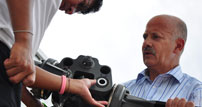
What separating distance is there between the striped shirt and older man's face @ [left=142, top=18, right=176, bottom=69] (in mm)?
97

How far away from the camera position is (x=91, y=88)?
985 millimetres

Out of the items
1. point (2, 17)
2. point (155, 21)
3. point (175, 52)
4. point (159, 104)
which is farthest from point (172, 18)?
point (2, 17)

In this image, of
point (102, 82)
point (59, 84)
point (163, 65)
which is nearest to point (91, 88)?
point (102, 82)

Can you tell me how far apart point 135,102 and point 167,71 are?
848 mm

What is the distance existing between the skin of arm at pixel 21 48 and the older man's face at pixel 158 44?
1.19m

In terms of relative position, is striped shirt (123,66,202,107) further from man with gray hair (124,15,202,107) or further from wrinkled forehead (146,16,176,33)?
wrinkled forehead (146,16,176,33)

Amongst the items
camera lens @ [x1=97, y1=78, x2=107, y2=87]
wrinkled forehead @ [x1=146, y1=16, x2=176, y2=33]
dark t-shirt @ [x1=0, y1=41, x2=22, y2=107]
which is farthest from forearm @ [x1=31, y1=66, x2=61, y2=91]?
wrinkled forehead @ [x1=146, y1=16, x2=176, y2=33]

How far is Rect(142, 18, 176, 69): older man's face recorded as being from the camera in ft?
5.75

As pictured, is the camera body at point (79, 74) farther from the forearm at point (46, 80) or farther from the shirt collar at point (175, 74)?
the shirt collar at point (175, 74)

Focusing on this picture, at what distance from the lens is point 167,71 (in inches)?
70.6

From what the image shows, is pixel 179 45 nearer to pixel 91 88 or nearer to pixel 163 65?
pixel 163 65

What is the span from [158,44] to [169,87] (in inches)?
12.3

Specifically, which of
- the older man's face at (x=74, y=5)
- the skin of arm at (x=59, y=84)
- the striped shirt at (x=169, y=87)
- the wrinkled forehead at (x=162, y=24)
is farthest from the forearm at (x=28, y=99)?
the wrinkled forehead at (x=162, y=24)

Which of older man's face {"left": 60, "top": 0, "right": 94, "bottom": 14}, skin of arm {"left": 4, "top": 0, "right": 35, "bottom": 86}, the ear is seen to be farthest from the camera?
the ear
